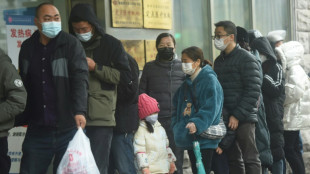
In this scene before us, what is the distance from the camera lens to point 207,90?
21.3 ft

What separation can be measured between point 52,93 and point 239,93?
7.83 ft

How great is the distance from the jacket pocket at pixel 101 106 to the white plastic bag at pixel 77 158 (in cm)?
55

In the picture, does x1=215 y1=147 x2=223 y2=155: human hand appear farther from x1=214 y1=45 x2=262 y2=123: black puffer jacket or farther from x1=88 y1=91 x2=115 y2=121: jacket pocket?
x1=88 y1=91 x2=115 y2=121: jacket pocket

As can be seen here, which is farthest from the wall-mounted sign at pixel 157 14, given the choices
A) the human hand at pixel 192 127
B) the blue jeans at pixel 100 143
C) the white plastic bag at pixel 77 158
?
the white plastic bag at pixel 77 158

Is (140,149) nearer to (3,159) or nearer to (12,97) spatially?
(3,159)

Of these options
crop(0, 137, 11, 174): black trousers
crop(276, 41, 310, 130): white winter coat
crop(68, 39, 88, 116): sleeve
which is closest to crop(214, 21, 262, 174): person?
crop(276, 41, 310, 130): white winter coat

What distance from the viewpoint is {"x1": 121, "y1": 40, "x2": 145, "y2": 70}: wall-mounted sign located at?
8.00 metres

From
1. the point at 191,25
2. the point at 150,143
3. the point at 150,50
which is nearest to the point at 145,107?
the point at 150,143

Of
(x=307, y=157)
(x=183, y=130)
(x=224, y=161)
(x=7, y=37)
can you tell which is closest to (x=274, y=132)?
(x=224, y=161)

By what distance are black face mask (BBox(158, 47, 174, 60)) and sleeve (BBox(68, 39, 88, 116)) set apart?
2.20 meters

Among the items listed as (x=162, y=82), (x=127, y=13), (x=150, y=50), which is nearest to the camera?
(x=162, y=82)

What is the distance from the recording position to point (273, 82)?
7859 millimetres

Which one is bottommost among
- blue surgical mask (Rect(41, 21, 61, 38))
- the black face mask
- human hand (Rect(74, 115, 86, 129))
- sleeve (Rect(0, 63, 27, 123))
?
human hand (Rect(74, 115, 86, 129))

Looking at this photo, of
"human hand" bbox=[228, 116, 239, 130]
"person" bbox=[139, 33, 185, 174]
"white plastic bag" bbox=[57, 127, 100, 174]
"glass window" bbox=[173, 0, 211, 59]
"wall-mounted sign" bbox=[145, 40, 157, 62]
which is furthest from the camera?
"glass window" bbox=[173, 0, 211, 59]
